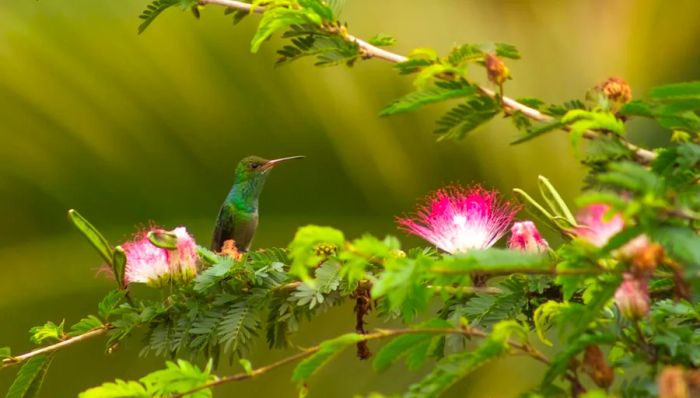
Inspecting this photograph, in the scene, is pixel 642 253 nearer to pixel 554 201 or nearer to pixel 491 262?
pixel 491 262

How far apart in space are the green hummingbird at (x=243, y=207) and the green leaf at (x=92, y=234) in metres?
0.77

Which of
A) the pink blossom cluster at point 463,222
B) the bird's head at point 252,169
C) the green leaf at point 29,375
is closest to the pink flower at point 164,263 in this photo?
the green leaf at point 29,375

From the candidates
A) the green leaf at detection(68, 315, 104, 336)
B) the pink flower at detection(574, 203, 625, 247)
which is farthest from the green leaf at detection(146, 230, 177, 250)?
the pink flower at detection(574, 203, 625, 247)

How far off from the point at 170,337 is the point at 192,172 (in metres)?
1.21

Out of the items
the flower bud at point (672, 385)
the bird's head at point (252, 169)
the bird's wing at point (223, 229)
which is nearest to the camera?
the flower bud at point (672, 385)

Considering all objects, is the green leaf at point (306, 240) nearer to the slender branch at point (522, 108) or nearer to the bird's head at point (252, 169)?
the slender branch at point (522, 108)

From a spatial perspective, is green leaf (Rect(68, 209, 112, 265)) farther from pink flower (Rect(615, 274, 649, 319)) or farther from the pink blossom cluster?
pink flower (Rect(615, 274, 649, 319))

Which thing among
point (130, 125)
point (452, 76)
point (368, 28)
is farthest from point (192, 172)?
point (452, 76)

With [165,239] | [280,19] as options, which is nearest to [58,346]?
[165,239]

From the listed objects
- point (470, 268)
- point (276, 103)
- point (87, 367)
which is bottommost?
point (87, 367)

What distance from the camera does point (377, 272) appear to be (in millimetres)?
1028

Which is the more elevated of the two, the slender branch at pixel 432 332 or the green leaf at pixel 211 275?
the green leaf at pixel 211 275

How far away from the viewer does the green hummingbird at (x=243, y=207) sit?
1871mm

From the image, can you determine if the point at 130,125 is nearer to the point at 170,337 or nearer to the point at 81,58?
the point at 81,58
